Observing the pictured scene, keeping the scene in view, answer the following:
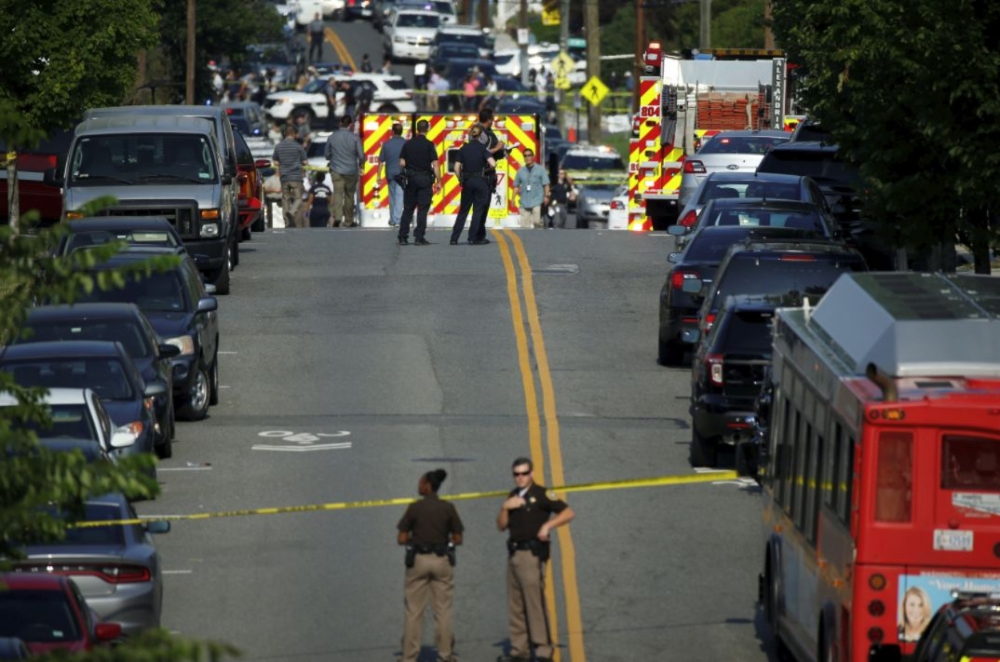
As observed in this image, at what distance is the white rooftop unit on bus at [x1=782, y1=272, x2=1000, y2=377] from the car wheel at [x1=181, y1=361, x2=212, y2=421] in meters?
9.89

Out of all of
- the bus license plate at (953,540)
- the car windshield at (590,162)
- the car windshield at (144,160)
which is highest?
the car windshield at (144,160)

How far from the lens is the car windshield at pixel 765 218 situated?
2752 cm

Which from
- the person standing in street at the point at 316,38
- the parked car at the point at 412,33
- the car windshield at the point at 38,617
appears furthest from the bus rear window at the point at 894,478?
the person standing in street at the point at 316,38

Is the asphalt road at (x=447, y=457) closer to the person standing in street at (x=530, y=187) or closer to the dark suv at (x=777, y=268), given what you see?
the dark suv at (x=777, y=268)

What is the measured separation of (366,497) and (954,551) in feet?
29.0

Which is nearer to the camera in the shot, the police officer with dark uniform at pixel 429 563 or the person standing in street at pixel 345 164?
the police officer with dark uniform at pixel 429 563

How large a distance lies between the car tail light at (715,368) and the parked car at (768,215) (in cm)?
621

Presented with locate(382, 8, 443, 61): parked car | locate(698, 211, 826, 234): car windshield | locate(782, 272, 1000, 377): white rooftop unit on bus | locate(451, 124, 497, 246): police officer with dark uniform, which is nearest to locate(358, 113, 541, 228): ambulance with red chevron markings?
locate(451, 124, 497, 246): police officer with dark uniform

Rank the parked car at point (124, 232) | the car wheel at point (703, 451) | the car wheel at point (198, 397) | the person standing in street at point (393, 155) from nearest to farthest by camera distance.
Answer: the car wheel at point (703, 451), the car wheel at point (198, 397), the parked car at point (124, 232), the person standing in street at point (393, 155)

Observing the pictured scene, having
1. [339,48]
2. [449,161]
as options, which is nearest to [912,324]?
[449,161]

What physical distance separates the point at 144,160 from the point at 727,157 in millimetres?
12277

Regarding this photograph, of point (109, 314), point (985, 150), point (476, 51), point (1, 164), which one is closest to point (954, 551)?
A: point (985, 150)

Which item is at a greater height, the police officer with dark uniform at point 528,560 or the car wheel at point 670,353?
the police officer with dark uniform at point 528,560

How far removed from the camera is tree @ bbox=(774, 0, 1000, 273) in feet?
71.6
